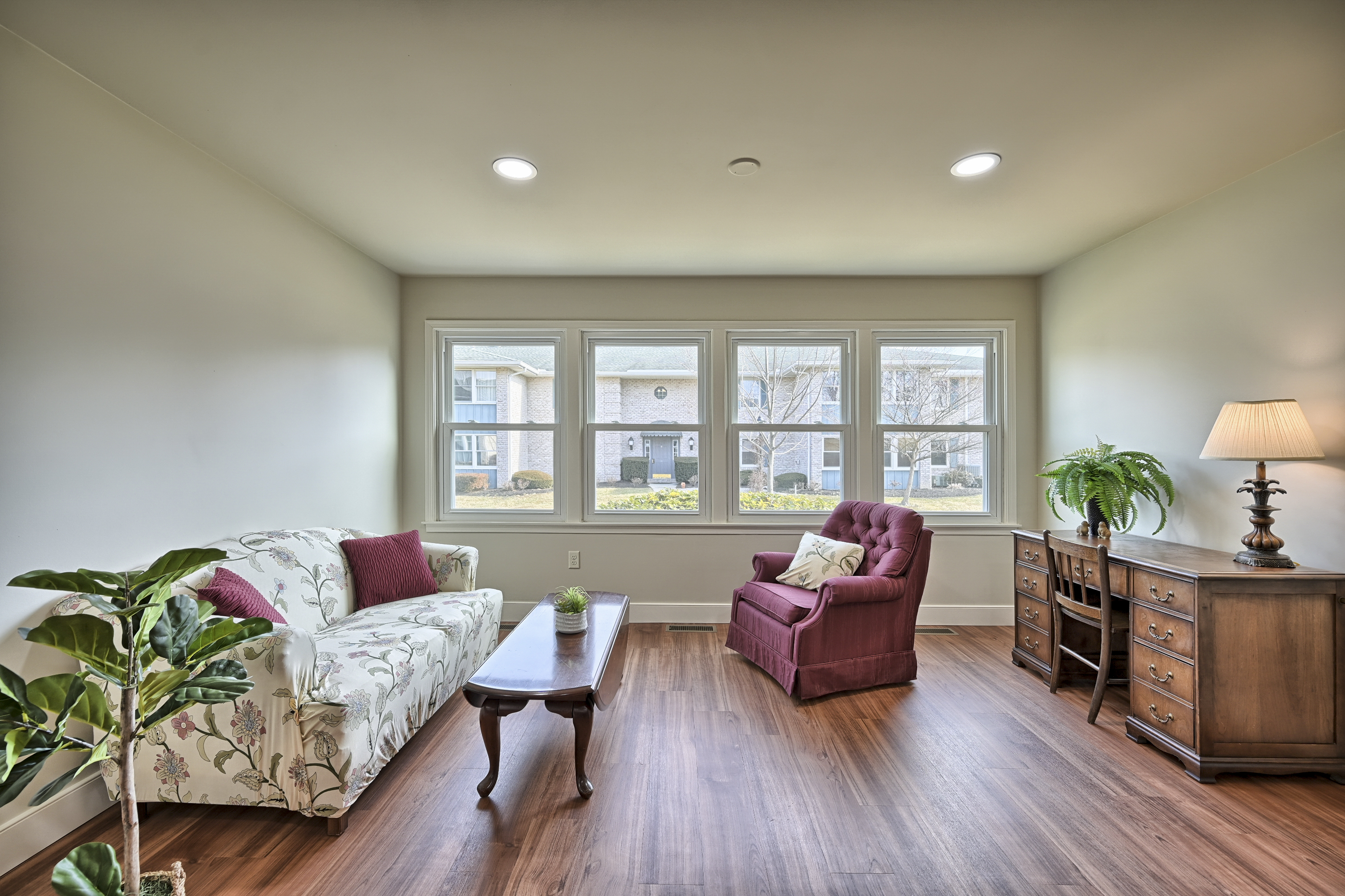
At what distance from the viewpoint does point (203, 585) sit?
2.16 meters

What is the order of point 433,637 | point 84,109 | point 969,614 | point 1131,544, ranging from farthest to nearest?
point 969,614, point 1131,544, point 433,637, point 84,109

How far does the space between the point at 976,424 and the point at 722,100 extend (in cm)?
320

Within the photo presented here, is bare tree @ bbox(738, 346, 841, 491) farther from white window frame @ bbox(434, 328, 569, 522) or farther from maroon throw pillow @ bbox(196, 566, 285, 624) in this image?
maroon throw pillow @ bbox(196, 566, 285, 624)

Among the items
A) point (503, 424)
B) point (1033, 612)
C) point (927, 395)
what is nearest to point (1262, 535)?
point (1033, 612)

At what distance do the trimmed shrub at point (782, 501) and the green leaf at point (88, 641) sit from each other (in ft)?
11.6

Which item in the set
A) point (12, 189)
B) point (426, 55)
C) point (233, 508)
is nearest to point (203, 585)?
point (233, 508)

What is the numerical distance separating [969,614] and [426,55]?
4.40 m

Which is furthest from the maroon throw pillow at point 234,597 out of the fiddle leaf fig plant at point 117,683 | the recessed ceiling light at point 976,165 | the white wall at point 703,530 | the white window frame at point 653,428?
the recessed ceiling light at point 976,165

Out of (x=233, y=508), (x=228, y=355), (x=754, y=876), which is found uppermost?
(x=228, y=355)

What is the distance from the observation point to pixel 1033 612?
10.8ft

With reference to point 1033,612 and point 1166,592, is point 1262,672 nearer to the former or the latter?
point 1166,592

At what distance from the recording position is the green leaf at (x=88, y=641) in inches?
40.6

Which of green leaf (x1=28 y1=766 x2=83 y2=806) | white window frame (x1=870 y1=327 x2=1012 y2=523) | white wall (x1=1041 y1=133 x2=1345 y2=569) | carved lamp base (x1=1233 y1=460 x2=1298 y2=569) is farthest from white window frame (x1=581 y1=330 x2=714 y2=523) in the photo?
green leaf (x1=28 y1=766 x2=83 y2=806)

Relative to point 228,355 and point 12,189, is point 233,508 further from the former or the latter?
point 12,189
